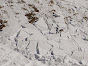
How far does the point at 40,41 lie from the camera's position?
4.80 meters

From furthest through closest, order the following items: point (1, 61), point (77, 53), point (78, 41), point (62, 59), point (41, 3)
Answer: point (41, 3)
point (78, 41)
point (77, 53)
point (62, 59)
point (1, 61)

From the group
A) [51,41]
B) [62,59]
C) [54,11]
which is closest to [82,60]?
[62,59]

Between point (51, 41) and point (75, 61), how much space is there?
0.98 meters

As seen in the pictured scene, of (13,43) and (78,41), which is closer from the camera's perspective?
(13,43)

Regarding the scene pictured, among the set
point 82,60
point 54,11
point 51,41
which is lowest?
point 82,60

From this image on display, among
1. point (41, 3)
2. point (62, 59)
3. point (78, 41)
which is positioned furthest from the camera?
point (41, 3)

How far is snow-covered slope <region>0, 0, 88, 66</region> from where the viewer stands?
428 centimetres

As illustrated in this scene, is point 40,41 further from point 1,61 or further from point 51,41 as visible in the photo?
point 1,61

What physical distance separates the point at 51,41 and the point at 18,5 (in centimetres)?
223

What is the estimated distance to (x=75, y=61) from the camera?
4348 mm

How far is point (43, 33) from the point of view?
17.0ft

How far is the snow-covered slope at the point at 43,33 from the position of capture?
428 cm

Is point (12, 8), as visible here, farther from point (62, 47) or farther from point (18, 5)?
point (62, 47)

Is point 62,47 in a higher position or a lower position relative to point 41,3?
lower
